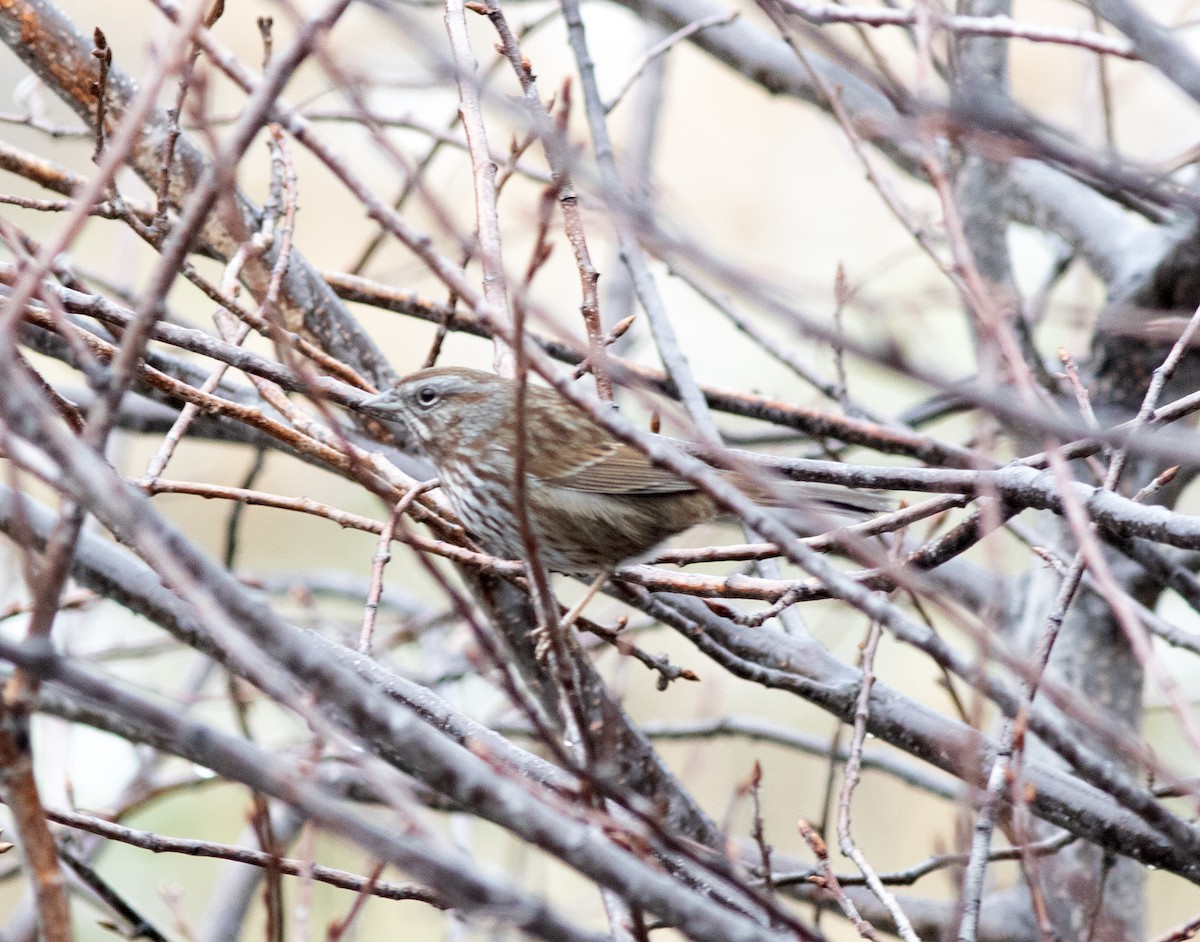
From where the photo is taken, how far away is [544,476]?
412cm

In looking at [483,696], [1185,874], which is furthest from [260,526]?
[1185,874]

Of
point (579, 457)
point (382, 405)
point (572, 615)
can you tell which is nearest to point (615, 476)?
point (579, 457)

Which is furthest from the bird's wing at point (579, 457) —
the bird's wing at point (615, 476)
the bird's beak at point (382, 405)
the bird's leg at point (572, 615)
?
the bird's beak at point (382, 405)

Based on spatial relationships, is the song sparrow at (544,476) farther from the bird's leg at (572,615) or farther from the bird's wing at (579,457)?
the bird's leg at (572,615)

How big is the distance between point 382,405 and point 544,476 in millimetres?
703

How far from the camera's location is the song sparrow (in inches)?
151

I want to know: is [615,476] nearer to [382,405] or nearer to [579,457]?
[579,457]

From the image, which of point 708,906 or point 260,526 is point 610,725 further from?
point 260,526

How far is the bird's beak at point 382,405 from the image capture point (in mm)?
3415

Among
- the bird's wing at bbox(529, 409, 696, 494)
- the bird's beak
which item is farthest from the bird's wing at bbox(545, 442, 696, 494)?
the bird's beak

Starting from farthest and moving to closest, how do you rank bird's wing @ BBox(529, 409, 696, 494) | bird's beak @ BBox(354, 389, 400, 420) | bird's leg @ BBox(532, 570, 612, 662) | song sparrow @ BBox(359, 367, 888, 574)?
bird's wing @ BBox(529, 409, 696, 494) < song sparrow @ BBox(359, 367, 888, 574) < bird's beak @ BBox(354, 389, 400, 420) < bird's leg @ BBox(532, 570, 612, 662)

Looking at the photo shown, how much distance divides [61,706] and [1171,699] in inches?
139

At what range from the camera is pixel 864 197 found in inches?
447

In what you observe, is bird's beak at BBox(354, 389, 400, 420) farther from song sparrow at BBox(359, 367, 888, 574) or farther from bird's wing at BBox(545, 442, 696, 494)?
bird's wing at BBox(545, 442, 696, 494)
